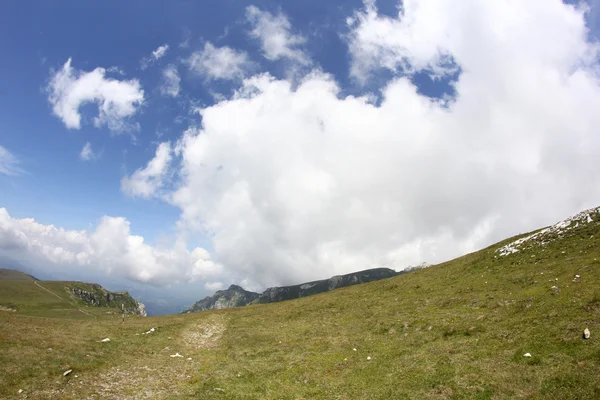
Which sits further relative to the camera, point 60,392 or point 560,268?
point 560,268

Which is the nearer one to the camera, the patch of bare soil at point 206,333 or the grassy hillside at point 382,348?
the grassy hillside at point 382,348

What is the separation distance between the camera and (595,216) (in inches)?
2136

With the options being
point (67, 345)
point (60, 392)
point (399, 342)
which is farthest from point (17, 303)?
point (399, 342)

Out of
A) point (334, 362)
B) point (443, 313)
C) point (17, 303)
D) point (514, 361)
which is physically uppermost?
point (443, 313)

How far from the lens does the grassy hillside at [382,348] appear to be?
20.1 metres

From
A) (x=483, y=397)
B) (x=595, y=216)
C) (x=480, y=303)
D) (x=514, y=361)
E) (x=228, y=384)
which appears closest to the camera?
(x=483, y=397)

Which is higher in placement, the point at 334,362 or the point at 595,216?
the point at 595,216

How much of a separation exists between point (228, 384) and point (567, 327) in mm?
26525

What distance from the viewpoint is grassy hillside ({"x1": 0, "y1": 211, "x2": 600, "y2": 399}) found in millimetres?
20141

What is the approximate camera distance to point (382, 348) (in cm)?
3022

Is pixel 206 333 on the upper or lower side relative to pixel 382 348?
lower

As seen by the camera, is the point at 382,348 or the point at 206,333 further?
the point at 206,333

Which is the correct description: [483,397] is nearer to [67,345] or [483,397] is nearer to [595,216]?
[67,345]

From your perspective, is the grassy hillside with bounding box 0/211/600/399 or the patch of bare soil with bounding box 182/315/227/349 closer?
the grassy hillside with bounding box 0/211/600/399
